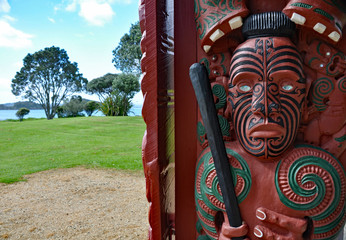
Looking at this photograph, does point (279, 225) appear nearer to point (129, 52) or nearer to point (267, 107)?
point (267, 107)

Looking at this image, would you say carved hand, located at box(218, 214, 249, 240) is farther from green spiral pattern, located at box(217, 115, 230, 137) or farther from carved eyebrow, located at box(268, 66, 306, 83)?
carved eyebrow, located at box(268, 66, 306, 83)

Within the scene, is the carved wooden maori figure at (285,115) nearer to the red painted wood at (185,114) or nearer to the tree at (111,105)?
the red painted wood at (185,114)

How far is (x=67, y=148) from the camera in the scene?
7.70 m

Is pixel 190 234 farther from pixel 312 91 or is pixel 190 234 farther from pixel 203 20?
pixel 203 20

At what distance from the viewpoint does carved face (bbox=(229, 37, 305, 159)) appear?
3.79ft

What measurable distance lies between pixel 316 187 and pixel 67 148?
751 centimetres

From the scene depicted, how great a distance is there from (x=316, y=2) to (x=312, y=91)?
38 centimetres

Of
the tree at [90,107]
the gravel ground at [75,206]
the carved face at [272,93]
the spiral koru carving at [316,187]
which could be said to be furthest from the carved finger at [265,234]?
the tree at [90,107]

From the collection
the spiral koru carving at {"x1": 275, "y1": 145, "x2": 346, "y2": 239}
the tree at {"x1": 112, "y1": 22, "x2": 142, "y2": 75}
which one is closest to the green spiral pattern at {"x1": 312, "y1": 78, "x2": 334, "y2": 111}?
the spiral koru carving at {"x1": 275, "y1": 145, "x2": 346, "y2": 239}

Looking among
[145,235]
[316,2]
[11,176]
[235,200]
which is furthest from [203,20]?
[11,176]

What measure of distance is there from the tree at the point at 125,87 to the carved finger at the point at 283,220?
15193 millimetres

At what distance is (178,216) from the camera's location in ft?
5.06

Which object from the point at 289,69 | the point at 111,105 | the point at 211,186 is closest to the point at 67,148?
the point at 211,186

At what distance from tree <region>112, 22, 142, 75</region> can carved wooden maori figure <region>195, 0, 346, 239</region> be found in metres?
14.1
